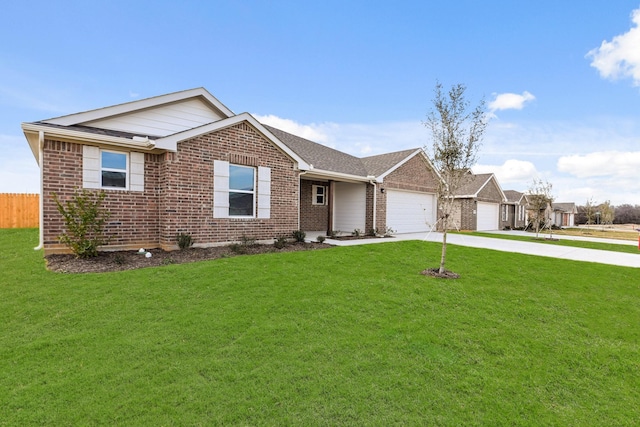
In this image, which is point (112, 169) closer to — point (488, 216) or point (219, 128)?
point (219, 128)

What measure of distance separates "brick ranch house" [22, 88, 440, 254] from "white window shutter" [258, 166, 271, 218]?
37 mm

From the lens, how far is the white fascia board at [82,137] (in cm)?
780

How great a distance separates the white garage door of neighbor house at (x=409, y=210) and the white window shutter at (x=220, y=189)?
948 cm

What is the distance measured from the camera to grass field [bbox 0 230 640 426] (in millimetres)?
2801

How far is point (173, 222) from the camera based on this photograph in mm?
9102

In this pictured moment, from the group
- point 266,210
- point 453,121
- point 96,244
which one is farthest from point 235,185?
point 453,121

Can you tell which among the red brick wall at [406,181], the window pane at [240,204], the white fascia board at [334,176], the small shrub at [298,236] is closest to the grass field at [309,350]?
the window pane at [240,204]

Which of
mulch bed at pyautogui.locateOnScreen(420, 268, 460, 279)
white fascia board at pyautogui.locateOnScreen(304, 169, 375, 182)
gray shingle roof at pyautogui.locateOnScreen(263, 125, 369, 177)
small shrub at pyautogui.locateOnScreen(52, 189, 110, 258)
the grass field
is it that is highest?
gray shingle roof at pyautogui.locateOnScreen(263, 125, 369, 177)

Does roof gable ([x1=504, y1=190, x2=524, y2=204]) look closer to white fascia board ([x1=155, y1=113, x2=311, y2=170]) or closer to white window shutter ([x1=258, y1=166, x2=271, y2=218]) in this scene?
white fascia board ([x1=155, y1=113, x2=311, y2=170])

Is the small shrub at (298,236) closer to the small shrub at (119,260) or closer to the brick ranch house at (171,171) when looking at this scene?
the brick ranch house at (171,171)

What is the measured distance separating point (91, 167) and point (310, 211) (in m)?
9.85

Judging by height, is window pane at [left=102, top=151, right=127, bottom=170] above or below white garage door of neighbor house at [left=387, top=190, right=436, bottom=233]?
above

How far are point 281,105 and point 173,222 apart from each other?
10.9 metres

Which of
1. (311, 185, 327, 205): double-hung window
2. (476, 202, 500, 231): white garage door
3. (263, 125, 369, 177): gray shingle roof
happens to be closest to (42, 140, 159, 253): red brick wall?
(263, 125, 369, 177): gray shingle roof
